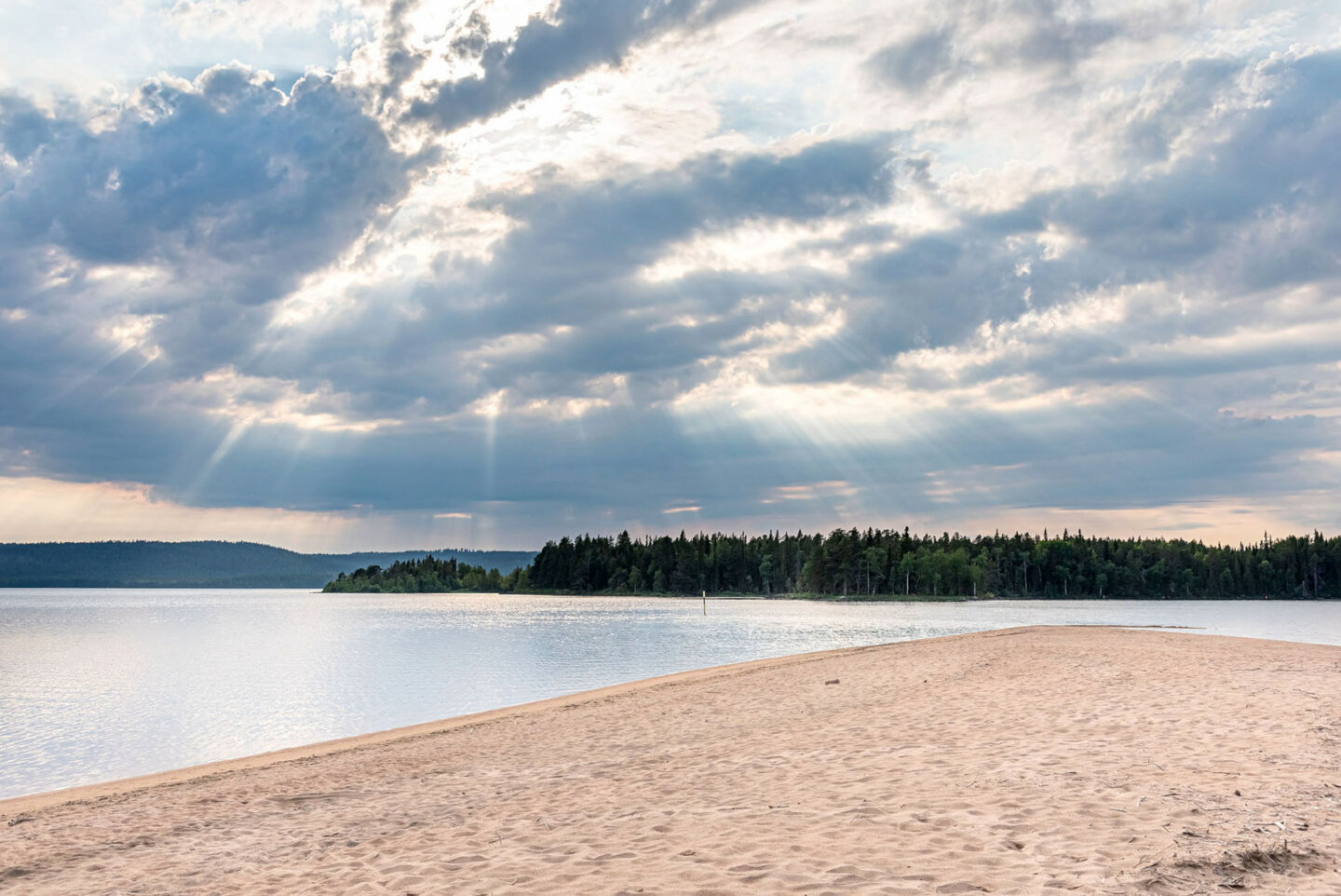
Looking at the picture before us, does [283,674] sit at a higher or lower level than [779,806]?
A: lower

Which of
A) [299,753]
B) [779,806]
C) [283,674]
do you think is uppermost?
[779,806]

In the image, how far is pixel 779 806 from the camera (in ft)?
38.5

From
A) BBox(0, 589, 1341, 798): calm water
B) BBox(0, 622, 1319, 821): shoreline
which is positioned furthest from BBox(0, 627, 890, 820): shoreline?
BBox(0, 589, 1341, 798): calm water

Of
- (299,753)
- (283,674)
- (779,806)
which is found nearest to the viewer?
(779,806)

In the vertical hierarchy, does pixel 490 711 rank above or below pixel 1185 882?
below

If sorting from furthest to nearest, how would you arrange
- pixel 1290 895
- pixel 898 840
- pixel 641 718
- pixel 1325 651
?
pixel 1325 651
pixel 641 718
pixel 898 840
pixel 1290 895

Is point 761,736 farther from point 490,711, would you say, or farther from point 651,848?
point 490,711

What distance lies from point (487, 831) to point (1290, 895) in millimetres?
9234

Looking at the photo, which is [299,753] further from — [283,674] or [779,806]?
[283,674]

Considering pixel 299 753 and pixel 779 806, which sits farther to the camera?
pixel 299 753

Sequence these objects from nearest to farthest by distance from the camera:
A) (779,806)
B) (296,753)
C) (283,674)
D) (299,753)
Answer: (779,806)
(296,753)
(299,753)
(283,674)

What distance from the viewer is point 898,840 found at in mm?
9516

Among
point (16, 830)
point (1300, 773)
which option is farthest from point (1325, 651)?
point (16, 830)

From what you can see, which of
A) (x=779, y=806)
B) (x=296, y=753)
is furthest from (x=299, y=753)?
(x=779, y=806)
